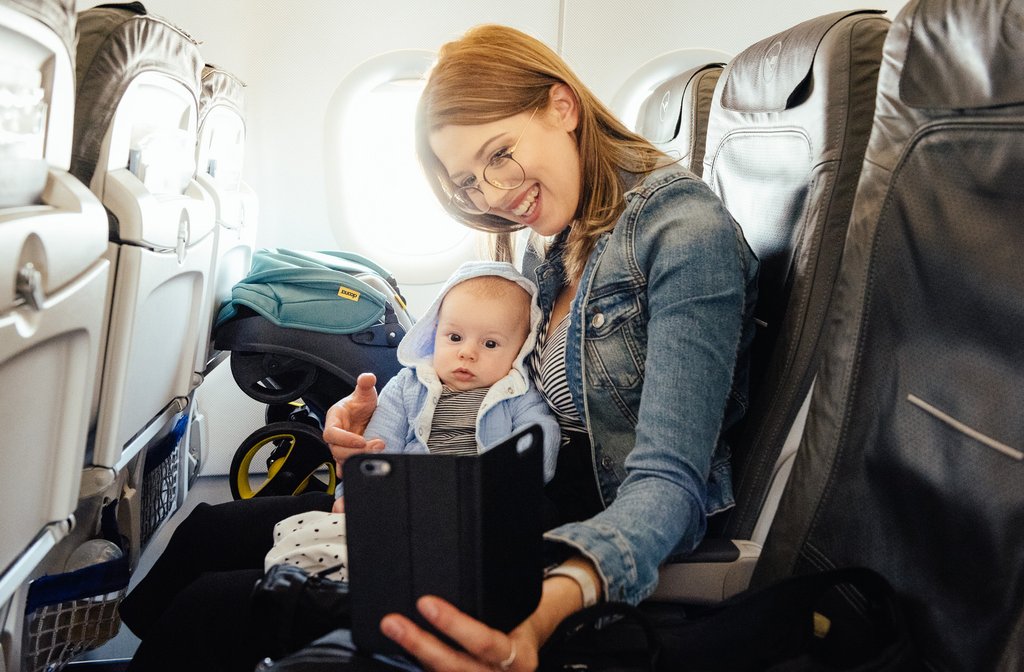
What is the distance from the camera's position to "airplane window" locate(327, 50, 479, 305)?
3412mm

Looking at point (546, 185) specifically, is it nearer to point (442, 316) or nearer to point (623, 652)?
point (442, 316)

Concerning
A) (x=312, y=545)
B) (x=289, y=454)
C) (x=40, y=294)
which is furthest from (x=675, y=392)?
(x=289, y=454)

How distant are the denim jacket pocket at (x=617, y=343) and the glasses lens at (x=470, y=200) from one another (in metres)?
0.35

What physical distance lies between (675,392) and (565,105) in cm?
60

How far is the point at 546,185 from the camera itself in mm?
1524

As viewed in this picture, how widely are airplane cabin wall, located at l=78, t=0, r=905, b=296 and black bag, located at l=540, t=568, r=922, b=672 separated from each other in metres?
2.77

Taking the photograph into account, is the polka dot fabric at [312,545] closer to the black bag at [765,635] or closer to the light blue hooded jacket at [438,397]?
the light blue hooded jacket at [438,397]

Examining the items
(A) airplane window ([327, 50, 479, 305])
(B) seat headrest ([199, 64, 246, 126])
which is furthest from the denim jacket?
(A) airplane window ([327, 50, 479, 305])

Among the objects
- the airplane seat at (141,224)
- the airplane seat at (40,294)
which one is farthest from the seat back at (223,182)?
the airplane seat at (40,294)

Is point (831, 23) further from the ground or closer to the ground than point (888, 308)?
further from the ground

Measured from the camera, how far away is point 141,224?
1.57 meters

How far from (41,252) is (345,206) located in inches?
95.0

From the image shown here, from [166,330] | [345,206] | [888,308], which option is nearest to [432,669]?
[888,308]

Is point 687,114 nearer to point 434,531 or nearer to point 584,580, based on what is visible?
point 584,580
